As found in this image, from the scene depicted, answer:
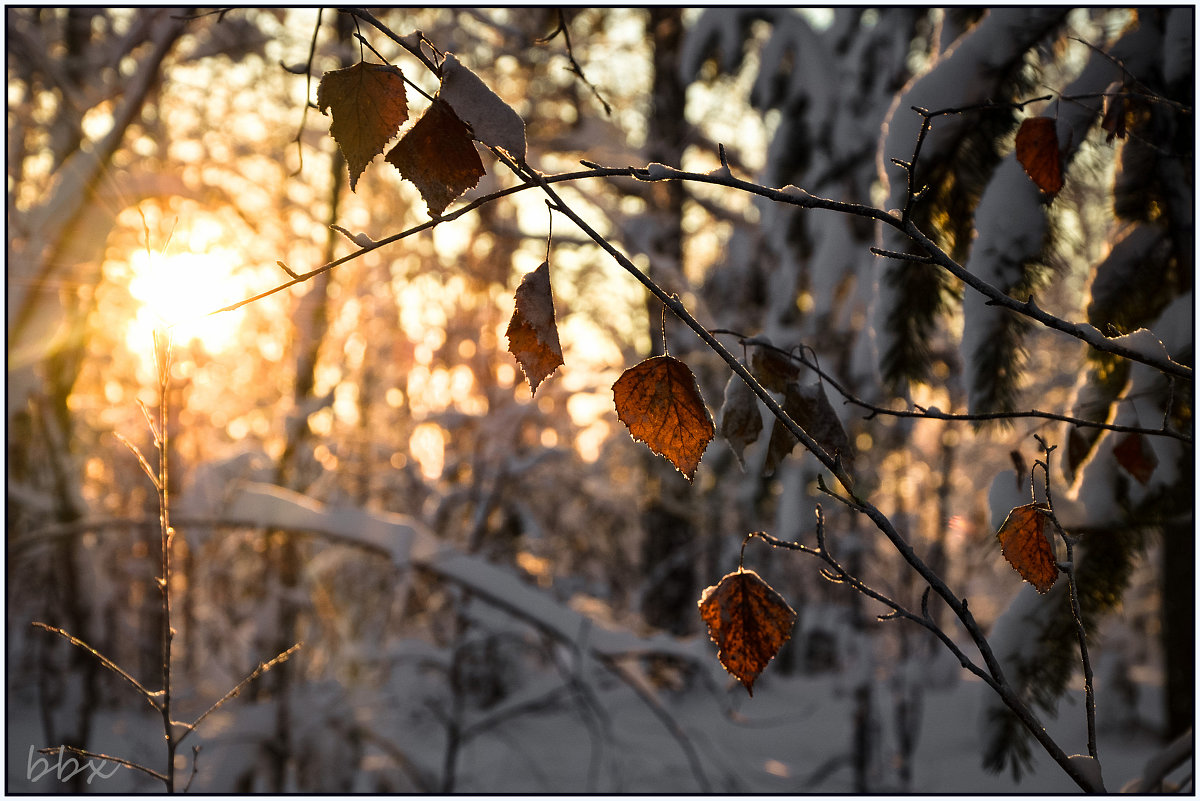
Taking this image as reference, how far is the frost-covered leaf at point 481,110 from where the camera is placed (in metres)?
0.65

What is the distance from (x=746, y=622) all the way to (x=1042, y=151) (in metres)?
Result: 0.69

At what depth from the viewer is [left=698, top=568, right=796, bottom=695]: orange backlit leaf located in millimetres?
764

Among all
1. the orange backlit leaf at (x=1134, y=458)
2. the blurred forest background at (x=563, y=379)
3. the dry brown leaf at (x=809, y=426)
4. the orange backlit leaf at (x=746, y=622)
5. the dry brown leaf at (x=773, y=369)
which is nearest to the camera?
the orange backlit leaf at (x=746, y=622)

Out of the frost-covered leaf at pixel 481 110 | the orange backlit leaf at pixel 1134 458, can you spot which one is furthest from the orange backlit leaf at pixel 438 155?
the orange backlit leaf at pixel 1134 458

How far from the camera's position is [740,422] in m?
0.95

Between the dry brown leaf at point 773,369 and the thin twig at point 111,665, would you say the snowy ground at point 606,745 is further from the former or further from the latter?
the dry brown leaf at point 773,369

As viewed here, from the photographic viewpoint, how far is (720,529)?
908cm

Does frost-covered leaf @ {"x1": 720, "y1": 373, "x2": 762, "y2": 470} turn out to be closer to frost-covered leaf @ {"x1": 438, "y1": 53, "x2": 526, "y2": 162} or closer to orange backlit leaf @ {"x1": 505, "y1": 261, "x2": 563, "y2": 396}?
orange backlit leaf @ {"x1": 505, "y1": 261, "x2": 563, "y2": 396}

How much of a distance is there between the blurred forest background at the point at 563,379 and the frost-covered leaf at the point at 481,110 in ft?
0.53

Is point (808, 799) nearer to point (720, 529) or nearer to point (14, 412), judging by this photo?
point (14, 412)

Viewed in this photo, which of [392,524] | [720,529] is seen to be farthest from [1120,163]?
[720,529]

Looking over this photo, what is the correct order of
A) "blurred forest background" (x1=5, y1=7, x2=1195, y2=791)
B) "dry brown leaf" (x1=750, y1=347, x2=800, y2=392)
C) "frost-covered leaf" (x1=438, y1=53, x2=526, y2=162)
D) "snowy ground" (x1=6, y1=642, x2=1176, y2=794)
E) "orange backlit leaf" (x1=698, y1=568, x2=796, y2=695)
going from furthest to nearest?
"snowy ground" (x1=6, y1=642, x2=1176, y2=794) → "blurred forest background" (x1=5, y1=7, x2=1195, y2=791) → "dry brown leaf" (x1=750, y1=347, x2=800, y2=392) → "orange backlit leaf" (x1=698, y1=568, x2=796, y2=695) → "frost-covered leaf" (x1=438, y1=53, x2=526, y2=162)

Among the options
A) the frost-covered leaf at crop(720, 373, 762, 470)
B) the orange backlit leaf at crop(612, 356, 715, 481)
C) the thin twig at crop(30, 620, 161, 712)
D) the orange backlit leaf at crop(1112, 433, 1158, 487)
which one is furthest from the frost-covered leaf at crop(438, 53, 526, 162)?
the orange backlit leaf at crop(1112, 433, 1158, 487)

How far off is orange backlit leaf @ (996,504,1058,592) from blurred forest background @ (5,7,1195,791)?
23cm
